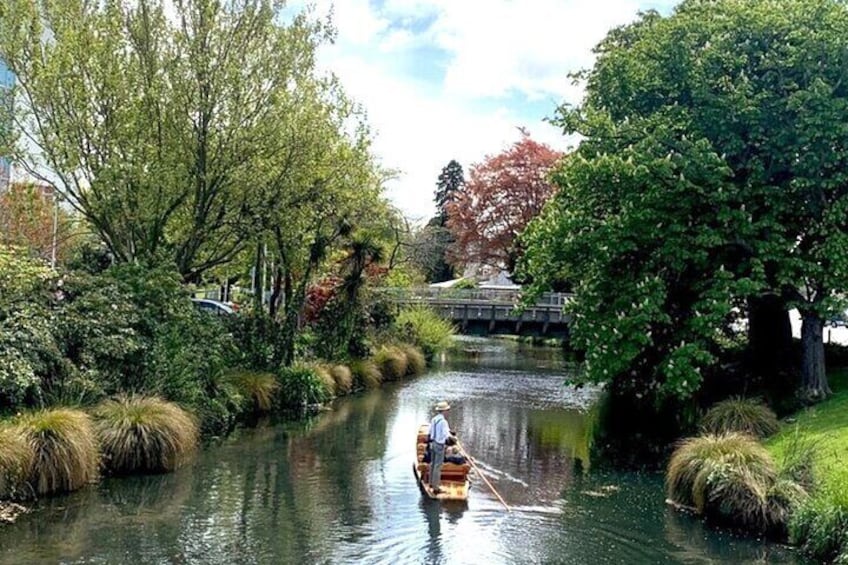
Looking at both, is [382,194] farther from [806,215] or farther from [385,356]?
[806,215]

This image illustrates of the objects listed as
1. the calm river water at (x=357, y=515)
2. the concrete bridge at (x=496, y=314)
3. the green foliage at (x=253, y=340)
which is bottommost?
the calm river water at (x=357, y=515)

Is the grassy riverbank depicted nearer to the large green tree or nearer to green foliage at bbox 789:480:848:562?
green foliage at bbox 789:480:848:562

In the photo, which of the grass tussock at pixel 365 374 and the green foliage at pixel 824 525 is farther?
the grass tussock at pixel 365 374

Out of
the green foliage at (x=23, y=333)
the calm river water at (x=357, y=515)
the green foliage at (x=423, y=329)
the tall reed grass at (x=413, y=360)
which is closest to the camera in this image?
the calm river water at (x=357, y=515)

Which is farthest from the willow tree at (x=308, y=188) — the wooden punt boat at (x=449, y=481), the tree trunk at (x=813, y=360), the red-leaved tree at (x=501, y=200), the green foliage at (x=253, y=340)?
the red-leaved tree at (x=501, y=200)

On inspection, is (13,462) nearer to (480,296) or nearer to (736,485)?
(736,485)

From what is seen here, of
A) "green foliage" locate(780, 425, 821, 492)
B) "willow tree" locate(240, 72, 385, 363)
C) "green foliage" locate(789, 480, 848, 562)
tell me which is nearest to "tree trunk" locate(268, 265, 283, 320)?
"willow tree" locate(240, 72, 385, 363)

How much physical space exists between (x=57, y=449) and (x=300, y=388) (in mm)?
11841

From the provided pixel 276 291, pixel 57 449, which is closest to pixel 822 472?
pixel 57 449

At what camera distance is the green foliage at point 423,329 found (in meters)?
40.6

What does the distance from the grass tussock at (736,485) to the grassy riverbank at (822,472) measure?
19.3 inches

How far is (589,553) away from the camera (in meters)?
12.9

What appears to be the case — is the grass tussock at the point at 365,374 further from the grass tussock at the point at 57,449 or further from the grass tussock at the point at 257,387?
the grass tussock at the point at 57,449

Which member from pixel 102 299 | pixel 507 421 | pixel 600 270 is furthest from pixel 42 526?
pixel 507 421
